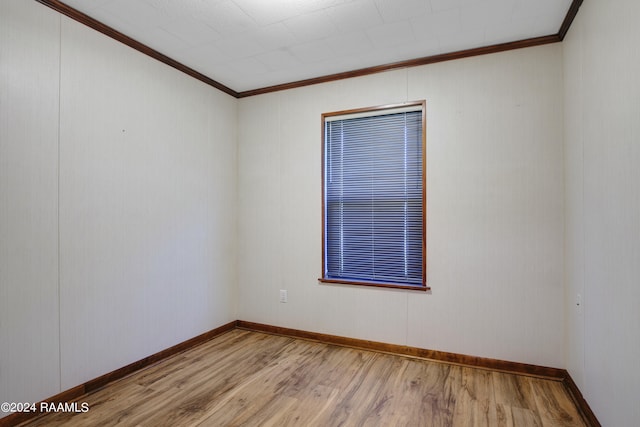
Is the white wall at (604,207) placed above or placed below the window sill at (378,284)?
above

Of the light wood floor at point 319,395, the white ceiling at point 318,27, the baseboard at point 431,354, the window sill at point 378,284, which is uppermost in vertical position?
the white ceiling at point 318,27

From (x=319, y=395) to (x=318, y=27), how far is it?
104 inches

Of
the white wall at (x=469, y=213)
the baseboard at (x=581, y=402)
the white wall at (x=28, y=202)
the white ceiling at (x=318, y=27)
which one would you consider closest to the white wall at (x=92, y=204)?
the white wall at (x=28, y=202)

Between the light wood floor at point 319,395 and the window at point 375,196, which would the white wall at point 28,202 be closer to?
the light wood floor at point 319,395

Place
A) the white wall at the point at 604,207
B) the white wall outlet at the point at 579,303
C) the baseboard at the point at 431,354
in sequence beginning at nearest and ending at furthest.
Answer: the white wall at the point at 604,207 < the white wall outlet at the point at 579,303 < the baseboard at the point at 431,354

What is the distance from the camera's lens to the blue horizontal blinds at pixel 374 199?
2.94 meters

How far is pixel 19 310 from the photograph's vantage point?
1.90m

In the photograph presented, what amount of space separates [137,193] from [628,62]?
313 cm

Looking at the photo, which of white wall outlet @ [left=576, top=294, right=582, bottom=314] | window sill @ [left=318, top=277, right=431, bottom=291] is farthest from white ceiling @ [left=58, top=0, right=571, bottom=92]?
window sill @ [left=318, top=277, right=431, bottom=291]

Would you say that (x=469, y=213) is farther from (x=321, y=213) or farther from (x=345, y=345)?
(x=345, y=345)

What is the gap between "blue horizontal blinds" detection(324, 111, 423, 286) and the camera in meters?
2.94

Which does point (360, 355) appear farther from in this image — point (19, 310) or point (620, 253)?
point (19, 310)

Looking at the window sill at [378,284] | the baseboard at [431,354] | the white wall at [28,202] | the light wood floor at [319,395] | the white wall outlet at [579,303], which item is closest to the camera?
the white wall at [28,202]

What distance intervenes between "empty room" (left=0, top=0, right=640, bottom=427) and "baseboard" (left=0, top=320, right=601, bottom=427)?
17 mm
